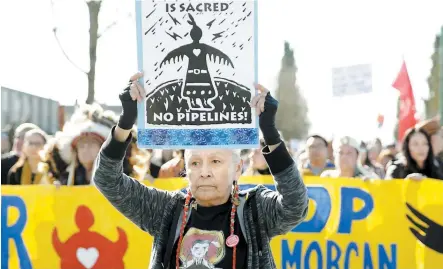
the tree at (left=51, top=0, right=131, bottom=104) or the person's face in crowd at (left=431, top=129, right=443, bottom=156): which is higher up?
the tree at (left=51, top=0, right=131, bottom=104)

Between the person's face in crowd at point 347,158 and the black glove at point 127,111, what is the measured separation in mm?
3866

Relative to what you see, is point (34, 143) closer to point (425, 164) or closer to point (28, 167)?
point (28, 167)

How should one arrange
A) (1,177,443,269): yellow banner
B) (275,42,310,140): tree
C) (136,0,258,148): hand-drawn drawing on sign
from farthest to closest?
(275,42,310,140): tree → (1,177,443,269): yellow banner → (136,0,258,148): hand-drawn drawing on sign

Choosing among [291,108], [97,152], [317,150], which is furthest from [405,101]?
[291,108]

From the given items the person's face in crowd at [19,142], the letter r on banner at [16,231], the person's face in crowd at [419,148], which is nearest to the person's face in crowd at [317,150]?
the person's face in crowd at [419,148]

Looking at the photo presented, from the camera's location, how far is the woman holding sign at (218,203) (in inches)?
113

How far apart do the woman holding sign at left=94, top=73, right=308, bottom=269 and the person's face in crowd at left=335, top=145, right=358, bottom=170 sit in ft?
11.8

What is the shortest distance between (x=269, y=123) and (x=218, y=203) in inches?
15.2

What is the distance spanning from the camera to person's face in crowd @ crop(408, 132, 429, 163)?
6.14 metres

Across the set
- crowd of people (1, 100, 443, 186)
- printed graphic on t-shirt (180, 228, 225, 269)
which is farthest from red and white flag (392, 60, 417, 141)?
printed graphic on t-shirt (180, 228, 225, 269)

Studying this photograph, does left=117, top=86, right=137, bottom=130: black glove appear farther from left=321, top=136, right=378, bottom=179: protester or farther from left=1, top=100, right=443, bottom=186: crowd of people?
left=321, top=136, right=378, bottom=179: protester

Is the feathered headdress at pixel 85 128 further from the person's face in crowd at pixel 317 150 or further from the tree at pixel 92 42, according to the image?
the tree at pixel 92 42

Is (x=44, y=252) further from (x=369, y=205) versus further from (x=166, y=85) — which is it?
(x=166, y=85)

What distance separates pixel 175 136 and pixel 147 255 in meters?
2.99
